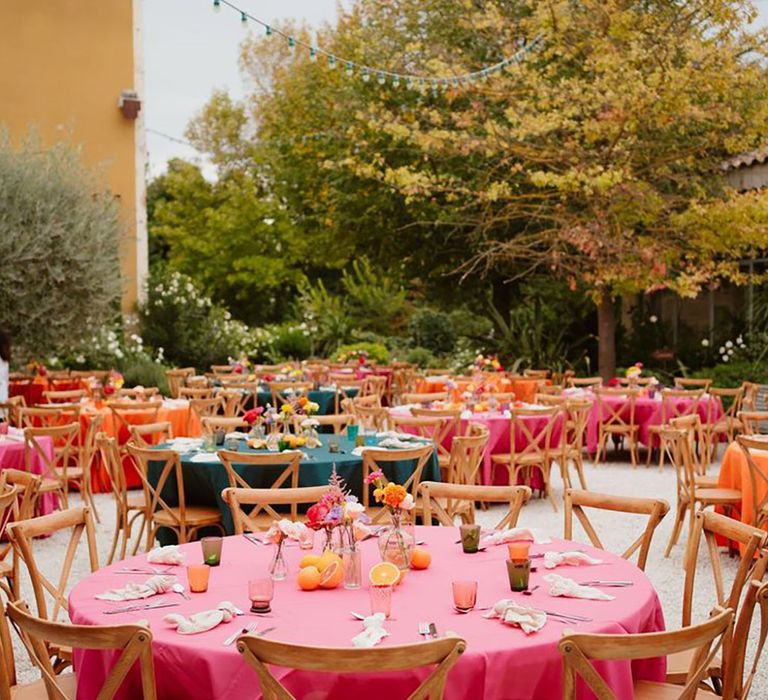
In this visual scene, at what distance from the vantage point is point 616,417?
1295 centimetres

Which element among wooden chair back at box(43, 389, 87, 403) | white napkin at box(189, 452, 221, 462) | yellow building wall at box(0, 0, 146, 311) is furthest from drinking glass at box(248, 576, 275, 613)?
yellow building wall at box(0, 0, 146, 311)

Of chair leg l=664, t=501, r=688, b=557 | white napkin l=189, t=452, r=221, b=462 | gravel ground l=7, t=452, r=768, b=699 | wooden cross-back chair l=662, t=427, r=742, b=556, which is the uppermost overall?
white napkin l=189, t=452, r=221, b=462

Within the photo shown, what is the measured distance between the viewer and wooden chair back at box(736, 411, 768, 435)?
9188 millimetres

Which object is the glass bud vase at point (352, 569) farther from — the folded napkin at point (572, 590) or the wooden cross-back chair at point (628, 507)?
the wooden cross-back chair at point (628, 507)

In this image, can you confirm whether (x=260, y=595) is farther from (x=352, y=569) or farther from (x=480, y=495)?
(x=480, y=495)

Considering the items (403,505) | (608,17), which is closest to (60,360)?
(608,17)

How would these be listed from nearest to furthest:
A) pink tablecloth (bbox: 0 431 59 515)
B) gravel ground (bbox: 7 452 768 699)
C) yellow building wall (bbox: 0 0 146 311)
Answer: gravel ground (bbox: 7 452 768 699) → pink tablecloth (bbox: 0 431 59 515) → yellow building wall (bbox: 0 0 146 311)

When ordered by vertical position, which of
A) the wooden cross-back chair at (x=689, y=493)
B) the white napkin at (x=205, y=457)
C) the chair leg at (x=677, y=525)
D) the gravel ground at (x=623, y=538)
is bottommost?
the gravel ground at (x=623, y=538)

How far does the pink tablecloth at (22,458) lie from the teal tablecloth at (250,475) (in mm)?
1696

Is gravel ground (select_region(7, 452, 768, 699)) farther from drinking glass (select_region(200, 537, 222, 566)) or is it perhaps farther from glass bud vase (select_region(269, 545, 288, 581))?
glass bud vase (select_region(269, 545, 288, 581))

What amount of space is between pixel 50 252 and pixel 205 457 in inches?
328

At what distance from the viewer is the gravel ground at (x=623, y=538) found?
256 inches

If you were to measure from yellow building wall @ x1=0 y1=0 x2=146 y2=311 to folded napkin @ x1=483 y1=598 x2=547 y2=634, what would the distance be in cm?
1867

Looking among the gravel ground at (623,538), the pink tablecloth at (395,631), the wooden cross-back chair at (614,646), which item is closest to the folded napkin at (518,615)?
the pink tablecloth at (395,631)
